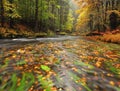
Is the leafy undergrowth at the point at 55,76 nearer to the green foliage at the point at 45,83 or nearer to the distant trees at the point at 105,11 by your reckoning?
the green foliage at the point at 45,83

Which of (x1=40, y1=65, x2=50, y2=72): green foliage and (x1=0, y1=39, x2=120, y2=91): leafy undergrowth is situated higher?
(x1=40, y1=65, x2=50, y2=72): green foliage

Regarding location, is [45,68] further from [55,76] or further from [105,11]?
[105,11]

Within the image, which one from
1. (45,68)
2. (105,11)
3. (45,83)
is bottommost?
(45,83)

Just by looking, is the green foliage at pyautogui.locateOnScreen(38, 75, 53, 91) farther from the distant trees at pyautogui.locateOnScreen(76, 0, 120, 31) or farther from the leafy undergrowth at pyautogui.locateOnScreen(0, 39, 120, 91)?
the distant trees at pyautogui.locateOnScreen(76, 0, 120, 31)

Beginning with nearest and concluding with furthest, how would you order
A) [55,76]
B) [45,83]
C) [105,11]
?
[45,83] < [55,76] < [105,11]

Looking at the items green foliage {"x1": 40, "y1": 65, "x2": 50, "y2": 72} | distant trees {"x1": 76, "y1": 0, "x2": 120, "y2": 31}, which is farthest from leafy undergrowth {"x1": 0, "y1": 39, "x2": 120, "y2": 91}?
distant trees {"x1": 76, "y1": 0, "x2": 120, "y2": 31}

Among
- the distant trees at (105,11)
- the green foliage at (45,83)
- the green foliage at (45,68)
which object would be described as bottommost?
the green foliage at (45,83)

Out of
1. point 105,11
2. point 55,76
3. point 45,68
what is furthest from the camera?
point 105,11

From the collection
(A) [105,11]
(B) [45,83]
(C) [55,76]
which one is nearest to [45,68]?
(C) [55,76]

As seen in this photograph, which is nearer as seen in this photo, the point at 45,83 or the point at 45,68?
the point at 45,83

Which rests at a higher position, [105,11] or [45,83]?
[105,11]

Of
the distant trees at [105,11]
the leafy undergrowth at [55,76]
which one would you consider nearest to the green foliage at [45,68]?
the leafy undergrowth at [55,76]

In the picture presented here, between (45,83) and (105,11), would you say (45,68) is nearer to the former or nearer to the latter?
(45,83)

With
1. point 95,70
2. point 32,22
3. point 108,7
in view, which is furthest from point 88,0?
point 95,70
